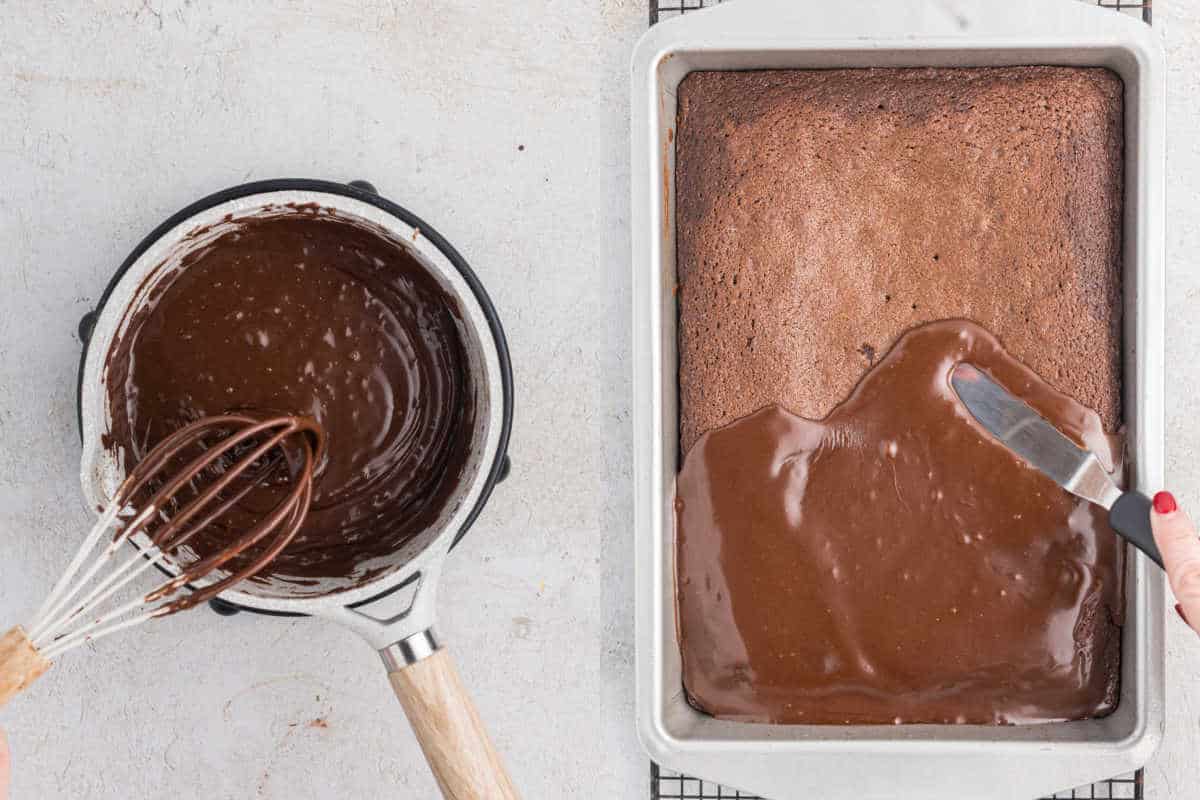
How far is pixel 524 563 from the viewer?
3.64 ft

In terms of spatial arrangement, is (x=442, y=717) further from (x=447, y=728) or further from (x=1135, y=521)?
(x=1135, y=521)

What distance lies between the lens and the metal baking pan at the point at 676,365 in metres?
0.97

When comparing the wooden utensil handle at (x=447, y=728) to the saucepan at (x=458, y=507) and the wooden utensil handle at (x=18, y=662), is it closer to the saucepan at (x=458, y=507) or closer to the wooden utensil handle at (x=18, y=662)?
the saucepan at (x=458, y=507)

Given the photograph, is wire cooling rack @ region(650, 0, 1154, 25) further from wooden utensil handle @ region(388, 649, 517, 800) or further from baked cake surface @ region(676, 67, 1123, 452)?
wooden utensil handle @ region(388, 649, 517, 800)

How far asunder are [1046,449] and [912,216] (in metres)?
0.26

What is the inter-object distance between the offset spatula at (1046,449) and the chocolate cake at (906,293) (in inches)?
1.6

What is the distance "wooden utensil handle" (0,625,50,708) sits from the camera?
82cm

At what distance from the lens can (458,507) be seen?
944 mm

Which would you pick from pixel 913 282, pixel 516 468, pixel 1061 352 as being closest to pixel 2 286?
pixel 516 468

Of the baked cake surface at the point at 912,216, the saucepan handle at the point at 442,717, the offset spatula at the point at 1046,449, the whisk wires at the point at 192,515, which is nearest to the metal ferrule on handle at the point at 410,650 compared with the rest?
the saucepan handle at the point at 442,717

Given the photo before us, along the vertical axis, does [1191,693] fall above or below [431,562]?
below

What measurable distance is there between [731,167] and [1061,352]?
379 mm

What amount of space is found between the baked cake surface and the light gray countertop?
132mm

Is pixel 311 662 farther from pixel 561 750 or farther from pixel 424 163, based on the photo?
pixel 424 163
